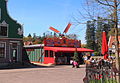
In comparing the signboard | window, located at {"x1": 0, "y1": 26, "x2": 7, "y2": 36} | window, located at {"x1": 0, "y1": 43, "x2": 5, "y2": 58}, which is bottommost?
window, located at {"x1": 0, "y1": 43, "x2": 5, "y2": 58}

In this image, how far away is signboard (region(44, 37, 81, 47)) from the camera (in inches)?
1268

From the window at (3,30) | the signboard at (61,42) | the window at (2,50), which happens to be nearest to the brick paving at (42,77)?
the window at (2,50)

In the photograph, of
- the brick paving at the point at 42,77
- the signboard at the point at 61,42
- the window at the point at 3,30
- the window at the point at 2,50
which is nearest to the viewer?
the brick paving at the point at 42,77

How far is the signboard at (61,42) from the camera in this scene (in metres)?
32.2

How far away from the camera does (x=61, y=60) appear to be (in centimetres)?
3142

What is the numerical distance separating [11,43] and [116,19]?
70.9 ft

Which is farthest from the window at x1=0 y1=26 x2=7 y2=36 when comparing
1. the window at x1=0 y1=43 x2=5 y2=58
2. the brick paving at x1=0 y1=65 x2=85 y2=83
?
the brick paving at x1=0 y1=65 x2=85 y2=83

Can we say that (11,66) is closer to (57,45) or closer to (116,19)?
(57,45)

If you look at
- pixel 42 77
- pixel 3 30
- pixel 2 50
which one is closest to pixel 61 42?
pixel 3 30

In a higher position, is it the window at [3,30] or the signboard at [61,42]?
the window at [3,30]

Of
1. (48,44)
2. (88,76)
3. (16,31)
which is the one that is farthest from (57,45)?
(88,76)

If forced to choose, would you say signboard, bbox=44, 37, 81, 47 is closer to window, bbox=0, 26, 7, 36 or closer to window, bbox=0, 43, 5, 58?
window, bbox=0, 26, 7, 36

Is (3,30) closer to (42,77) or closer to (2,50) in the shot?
(2,50)

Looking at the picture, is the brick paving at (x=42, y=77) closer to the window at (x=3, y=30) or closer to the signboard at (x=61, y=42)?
the window at (x=3, y=30)
